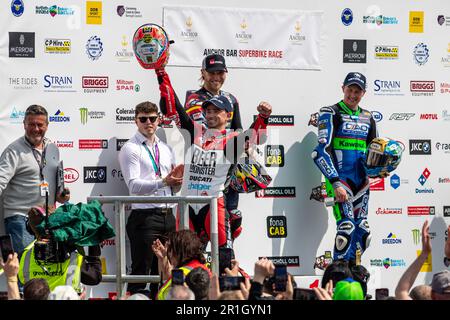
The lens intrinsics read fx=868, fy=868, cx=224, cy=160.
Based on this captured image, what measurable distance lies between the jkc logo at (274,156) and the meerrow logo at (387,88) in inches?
47.1

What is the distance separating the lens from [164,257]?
598 centimetres

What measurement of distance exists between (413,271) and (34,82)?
424 cm

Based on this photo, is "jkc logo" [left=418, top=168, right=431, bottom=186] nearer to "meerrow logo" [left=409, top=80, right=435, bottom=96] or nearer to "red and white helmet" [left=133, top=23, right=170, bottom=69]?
"meerrow logo" [left=409, top=80, right=435, bottom=96]

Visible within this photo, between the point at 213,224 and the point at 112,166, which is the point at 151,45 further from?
the point at 213,224

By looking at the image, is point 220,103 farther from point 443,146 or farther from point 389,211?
point 443,146

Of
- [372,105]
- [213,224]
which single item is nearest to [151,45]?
[213,224]

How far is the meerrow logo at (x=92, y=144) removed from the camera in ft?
26.7

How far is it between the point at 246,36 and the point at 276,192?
1559 millimetres

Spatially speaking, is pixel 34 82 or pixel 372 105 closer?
pixel 34 82

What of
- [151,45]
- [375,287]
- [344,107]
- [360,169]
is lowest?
[375,287]

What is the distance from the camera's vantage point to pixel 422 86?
8977 mm

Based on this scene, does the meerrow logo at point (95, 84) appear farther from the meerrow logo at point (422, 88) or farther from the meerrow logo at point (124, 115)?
the meerrow logo at point (422, 88)

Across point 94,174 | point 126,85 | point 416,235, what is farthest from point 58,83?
point 416,235

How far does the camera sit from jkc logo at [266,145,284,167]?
8.57 meters
